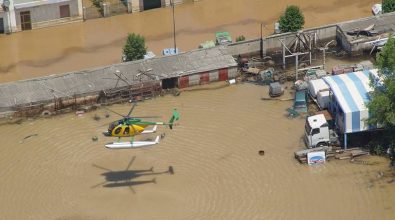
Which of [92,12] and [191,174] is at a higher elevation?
[92,12]

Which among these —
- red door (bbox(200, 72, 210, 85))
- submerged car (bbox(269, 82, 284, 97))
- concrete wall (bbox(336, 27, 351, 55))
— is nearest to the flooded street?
submerged car (bbox(269, 82, 284, 97))

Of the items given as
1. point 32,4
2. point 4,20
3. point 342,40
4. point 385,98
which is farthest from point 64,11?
point 385,98

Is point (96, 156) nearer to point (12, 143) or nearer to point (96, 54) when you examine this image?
point (12, 143)

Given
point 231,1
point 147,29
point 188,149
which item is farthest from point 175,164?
point 231,1

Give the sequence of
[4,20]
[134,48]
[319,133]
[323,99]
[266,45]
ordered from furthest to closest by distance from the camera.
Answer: [4,20], [266,45], [134,48], [323,99], [319,133]

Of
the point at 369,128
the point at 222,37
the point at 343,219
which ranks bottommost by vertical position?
the point at 343,219

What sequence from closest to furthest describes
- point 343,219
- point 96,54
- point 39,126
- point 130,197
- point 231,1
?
point 343,219 < point 130,197 < point 39,126 < point 96,54 < point 231,1

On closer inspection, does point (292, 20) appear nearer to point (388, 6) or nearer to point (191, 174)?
point (388, 6)
